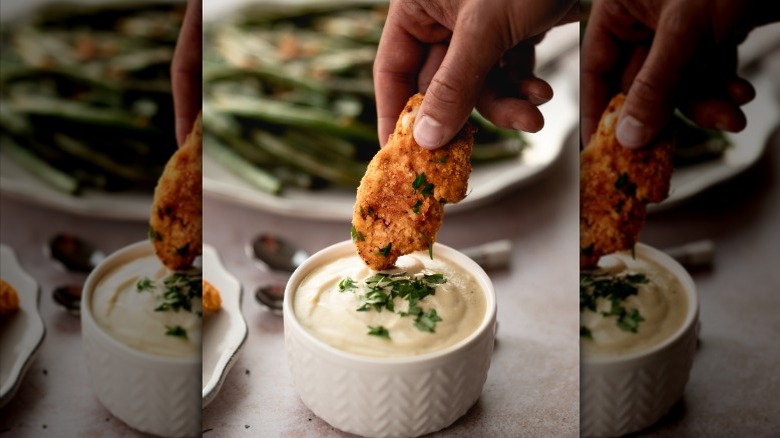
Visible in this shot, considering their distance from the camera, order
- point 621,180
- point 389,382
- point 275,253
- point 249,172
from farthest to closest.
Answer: point 249,172 < point 275,253 < point 621,180 < point 389,382

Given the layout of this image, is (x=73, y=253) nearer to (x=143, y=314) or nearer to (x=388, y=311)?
(x=143, y=314)

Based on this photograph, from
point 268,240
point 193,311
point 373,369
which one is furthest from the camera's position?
point 268,240

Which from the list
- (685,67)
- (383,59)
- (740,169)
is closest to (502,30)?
(383,59)

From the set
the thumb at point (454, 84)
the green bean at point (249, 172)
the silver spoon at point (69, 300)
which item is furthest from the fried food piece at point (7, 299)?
the thumb at point (454, 84)

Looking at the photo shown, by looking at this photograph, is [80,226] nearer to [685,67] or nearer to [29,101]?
[29,101]

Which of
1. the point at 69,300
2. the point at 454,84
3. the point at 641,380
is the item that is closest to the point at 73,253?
the point at 69,300

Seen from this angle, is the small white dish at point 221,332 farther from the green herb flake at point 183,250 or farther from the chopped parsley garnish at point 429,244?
the chopped parsley garnish at point 429,244

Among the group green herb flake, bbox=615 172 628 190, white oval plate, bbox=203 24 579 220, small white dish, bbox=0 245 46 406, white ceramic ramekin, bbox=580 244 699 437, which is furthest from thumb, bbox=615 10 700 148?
small white dish, bbox=0 245 46 406
